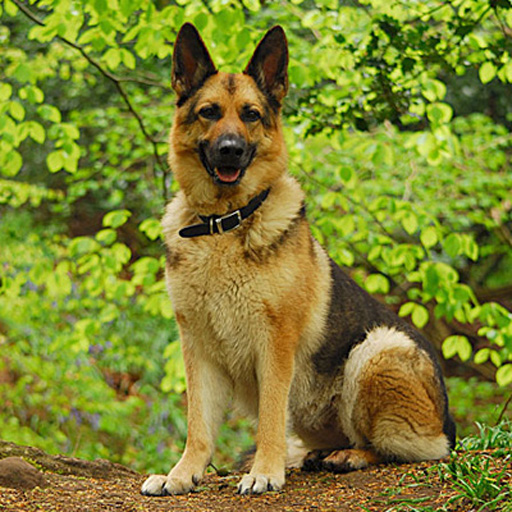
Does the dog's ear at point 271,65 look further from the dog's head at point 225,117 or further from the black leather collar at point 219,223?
the black leather collar at point 219,223

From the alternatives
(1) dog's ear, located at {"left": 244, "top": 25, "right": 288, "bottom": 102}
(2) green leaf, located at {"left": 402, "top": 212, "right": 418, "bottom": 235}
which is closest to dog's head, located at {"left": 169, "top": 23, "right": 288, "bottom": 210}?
(1) dog's ear, located at {"left": 244, "top": 25, "right": 288, "bottom": 102}

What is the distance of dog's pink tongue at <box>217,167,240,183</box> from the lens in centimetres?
330

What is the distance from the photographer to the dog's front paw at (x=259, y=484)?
9.94ft

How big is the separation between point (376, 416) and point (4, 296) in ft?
14.4

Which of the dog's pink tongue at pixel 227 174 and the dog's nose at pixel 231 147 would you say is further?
the dog's pink tongue at pixel 227 174

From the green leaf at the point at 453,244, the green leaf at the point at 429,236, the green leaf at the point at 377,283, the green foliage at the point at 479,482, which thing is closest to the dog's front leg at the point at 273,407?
the green foliage at the point at 479,482

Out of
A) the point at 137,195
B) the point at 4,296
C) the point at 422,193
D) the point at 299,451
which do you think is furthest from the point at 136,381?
the point at 299,451

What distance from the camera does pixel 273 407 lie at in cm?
320

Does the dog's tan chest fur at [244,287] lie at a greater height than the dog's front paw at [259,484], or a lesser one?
greater

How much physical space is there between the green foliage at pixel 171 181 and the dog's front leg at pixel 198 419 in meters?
1.51

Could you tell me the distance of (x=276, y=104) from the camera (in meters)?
3.55

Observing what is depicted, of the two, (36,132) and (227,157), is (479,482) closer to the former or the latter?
(227,157)

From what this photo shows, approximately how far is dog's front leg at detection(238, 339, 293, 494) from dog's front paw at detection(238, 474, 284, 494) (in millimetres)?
23

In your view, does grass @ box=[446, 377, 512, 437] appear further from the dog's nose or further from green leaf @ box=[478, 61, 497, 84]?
the dog's nose
